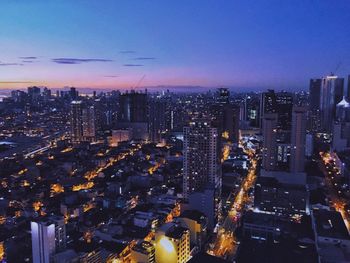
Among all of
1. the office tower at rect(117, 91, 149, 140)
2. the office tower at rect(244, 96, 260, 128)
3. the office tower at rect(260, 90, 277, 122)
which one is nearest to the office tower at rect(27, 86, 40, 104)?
the office tower at rect(117, 91, 149, 140)

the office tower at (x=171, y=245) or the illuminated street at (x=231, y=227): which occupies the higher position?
the office tower at (x=171, y=245)

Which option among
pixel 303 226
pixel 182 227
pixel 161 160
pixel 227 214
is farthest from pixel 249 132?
pixel 182 227

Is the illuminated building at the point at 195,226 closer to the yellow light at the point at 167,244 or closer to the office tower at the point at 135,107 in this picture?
the yellow light at the point at 167,244

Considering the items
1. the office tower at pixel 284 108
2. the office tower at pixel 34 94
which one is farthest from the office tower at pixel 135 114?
the office tower at pixel 34 94

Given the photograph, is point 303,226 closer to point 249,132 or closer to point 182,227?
point 182,227

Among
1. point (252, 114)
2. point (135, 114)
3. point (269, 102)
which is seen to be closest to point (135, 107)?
point (135, 114)
